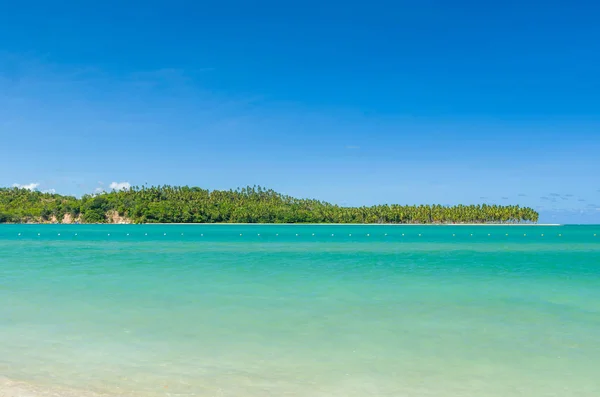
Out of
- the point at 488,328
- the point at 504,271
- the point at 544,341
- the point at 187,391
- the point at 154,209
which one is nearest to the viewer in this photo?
the point at 187,391

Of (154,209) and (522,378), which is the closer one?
(522,378)

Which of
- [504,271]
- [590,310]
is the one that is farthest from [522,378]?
[504,271]

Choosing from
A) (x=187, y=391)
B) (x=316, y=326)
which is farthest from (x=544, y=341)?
(x=187, y=391)

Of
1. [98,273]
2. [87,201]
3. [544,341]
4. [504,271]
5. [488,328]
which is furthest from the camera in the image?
[87,201]

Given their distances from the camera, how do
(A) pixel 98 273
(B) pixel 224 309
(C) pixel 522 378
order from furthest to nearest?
(A) pixel 98 273, (B) pixel 224 309, (C) pixel 522 378

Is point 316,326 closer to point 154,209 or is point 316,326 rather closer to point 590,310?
point 590,310

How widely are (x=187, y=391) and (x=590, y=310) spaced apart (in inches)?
509

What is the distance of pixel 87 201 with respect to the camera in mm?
198875

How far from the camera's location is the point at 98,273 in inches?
1022

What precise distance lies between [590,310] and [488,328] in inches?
200

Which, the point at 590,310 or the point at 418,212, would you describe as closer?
the point at 590,310

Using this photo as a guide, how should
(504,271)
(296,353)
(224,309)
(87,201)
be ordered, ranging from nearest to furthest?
(296,353)
(224,309)
(504,271)
(87,201)

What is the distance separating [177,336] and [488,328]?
7.22m

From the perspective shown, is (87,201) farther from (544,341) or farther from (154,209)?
(544,341)
